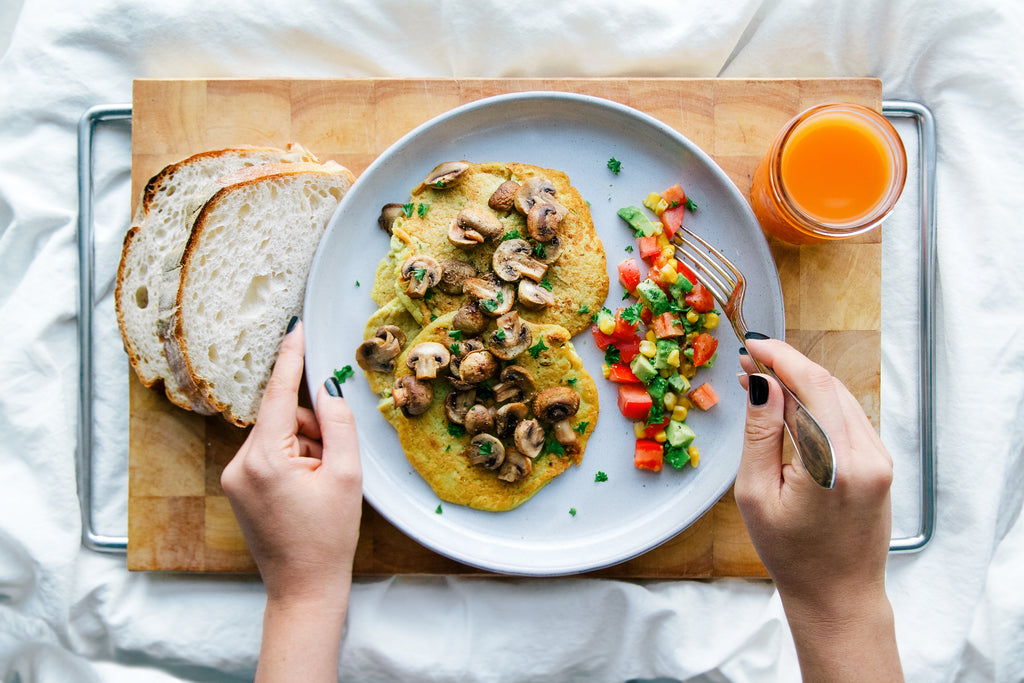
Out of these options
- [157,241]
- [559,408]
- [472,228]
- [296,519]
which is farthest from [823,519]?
[157,241]

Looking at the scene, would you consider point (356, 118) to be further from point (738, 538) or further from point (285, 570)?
point (738, 538)

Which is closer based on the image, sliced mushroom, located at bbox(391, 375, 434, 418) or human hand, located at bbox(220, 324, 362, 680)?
human hand, located at bbox(220, 324, 362, 680)

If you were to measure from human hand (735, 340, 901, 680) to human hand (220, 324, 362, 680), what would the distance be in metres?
1.76

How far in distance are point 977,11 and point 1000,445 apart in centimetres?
230

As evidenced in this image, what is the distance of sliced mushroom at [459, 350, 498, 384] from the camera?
3516 millimetres

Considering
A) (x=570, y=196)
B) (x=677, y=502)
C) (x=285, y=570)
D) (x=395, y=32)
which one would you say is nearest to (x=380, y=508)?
(x=285, y=570)

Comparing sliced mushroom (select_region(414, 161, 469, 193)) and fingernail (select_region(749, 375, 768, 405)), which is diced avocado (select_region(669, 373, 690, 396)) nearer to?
fingernail (select_region(749, 375, 768, 405))

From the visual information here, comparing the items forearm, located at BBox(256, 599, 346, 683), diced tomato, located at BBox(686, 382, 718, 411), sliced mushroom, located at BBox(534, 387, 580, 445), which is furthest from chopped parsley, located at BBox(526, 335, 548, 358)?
forearm, located at BBox(256, 599, 346, 683)

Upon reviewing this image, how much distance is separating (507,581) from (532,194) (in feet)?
6.48

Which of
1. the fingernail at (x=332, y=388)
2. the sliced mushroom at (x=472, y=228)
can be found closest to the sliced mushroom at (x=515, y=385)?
the sliced mushroom at (x=472, y=228)

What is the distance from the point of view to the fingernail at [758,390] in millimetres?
3119

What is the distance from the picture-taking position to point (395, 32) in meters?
4.10

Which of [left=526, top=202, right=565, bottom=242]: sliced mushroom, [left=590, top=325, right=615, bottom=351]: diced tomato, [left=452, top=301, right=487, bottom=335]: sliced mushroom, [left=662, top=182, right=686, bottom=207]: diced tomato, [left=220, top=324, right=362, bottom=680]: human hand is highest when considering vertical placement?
[left=662, top=182, right=686, bottom=207]: diced tomato

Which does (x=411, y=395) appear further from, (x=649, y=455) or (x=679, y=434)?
(x=679, y=434)
